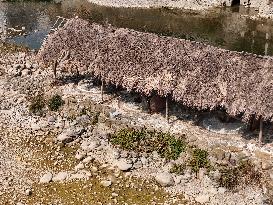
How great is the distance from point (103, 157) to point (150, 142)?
253cm

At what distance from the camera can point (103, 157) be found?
2381 centimetres

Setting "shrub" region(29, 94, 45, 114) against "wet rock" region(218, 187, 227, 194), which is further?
"shrub" region(29, 94, 45, 114)

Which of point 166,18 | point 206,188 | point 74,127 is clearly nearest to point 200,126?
point 206,188

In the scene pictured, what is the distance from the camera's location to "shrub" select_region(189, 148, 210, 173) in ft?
74.1

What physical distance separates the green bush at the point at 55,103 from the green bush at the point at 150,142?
4815mm

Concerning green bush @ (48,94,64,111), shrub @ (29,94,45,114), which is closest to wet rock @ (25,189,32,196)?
shrub @ (29,94,45,114)

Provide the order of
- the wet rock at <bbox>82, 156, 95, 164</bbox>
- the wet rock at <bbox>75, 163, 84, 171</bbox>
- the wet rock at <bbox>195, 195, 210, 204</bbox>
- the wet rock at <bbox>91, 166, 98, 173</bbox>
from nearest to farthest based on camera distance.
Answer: the wet rock at <bbox>195, 195, 210, 204</bbox>, the wet rock at <bbox>91, 166, 98, 173</bbox>, the wet rock at <bbox>75, 163, 84, 171</bbox>, the wet rock at <bbox>82, 156, 95, 164</bbox>

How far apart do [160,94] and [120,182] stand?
5.82 m

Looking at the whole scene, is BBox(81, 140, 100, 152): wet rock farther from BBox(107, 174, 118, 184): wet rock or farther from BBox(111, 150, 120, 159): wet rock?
BBox(107, 174, 118, 184): wet rock

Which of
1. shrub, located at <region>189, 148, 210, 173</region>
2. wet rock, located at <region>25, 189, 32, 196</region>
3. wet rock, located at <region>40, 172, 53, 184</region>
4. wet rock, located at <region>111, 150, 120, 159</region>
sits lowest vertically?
wet rock, located at <region>25, 189, 32, 196</region>

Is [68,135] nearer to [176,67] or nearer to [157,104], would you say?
[157,104]

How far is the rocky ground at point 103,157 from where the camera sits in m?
21.3

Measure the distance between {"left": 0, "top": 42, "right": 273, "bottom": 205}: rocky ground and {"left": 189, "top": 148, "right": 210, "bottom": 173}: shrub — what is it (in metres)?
0.11

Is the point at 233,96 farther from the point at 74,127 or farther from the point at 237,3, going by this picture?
the point at 237,3
